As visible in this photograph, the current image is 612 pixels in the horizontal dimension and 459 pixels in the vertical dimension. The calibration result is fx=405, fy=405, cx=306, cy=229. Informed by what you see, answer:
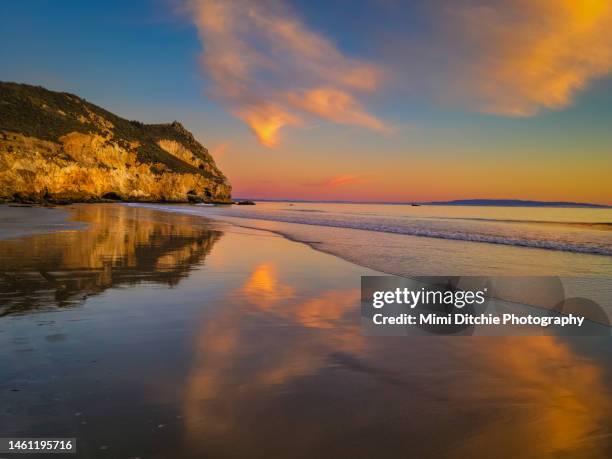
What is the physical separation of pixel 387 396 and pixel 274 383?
45.6 inches

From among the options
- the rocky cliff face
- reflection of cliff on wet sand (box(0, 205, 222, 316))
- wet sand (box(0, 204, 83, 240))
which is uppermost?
the rocky cliff face

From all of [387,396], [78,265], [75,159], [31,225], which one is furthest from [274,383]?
[75,159]

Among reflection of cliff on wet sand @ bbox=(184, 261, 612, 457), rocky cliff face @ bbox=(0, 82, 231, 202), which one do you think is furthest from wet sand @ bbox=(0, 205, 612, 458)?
rocky cliff face @ bbox=(0, 82, 231, 202)

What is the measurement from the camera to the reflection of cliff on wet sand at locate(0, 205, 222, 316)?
802 centimetres

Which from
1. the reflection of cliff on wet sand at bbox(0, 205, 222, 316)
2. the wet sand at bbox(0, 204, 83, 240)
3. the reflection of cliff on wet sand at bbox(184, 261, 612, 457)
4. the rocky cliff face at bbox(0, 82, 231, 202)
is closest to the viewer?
the reflection of cliff on wet sand at bbox(184, 261, 612, 457)

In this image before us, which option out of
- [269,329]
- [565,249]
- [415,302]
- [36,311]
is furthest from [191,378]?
[565,249]

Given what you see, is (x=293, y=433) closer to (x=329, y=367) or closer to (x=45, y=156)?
(x=329, y=367)

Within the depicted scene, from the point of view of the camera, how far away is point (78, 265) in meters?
11.5

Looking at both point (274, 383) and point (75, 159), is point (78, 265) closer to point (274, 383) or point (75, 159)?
point (274, 383)

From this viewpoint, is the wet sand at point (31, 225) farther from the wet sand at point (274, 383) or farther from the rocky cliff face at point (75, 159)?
the rocky cliff face at point (75, 159)

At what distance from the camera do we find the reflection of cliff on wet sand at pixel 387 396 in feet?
10.4

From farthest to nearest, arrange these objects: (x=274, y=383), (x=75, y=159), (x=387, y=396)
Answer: (x=75, y=159) → (x=274, y=383) → (x=387, y=396)

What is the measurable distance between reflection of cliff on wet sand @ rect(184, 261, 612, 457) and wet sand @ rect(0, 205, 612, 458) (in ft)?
0.06

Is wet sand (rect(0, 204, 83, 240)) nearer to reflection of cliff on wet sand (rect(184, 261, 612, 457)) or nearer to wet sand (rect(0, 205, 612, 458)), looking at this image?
wet sand (rect(0, 205, 612, 458))
